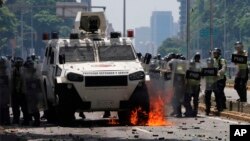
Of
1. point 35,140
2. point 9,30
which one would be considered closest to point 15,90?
point 35,140

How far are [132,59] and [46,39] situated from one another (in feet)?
10.5

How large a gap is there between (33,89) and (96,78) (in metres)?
1.81

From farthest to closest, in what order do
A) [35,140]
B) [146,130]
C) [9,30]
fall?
[9,30] < [146,130] < [35,140]

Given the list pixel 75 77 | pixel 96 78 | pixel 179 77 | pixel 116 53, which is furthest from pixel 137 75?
pixel 179 77

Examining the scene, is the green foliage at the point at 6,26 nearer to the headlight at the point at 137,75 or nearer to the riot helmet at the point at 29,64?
the riot helmet at the point at 29,64

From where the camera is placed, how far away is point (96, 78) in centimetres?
2320

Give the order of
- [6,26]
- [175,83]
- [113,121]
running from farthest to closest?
[6,26], [175,83], [113,121]

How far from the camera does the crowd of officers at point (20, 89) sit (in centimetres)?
2405

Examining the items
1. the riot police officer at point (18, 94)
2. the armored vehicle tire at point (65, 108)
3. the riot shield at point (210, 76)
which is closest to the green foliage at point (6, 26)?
the riot shield at point (210, 76)

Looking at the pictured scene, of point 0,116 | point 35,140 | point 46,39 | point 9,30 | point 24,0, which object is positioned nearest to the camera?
point 35,140

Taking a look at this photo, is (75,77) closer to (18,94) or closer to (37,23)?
(18,94)

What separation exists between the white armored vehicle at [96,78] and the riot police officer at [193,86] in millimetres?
2887

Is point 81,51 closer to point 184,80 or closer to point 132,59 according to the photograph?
point 132,59

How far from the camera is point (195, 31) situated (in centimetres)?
18100
